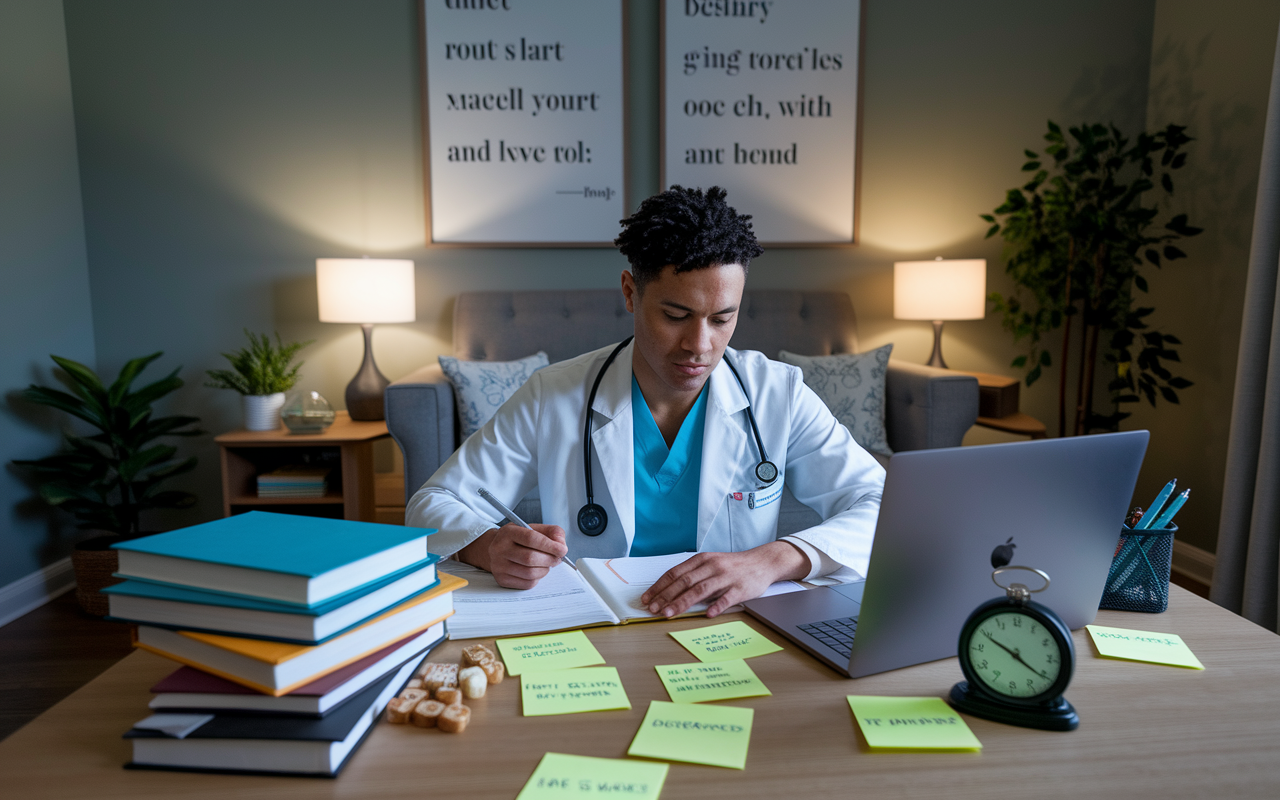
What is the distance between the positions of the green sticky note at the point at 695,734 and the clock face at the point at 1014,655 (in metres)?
0.21

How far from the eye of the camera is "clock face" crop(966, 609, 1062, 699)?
651 millimetres

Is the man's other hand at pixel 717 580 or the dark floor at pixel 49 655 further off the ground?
the man's other hand at pixel 717 580

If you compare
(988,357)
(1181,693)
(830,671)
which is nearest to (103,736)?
(830,671)

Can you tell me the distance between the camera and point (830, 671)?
75cm

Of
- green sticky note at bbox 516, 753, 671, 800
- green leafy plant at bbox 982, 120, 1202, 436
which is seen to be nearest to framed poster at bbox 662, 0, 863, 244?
green leafy plant at bbox 982, 120, 1202, 436

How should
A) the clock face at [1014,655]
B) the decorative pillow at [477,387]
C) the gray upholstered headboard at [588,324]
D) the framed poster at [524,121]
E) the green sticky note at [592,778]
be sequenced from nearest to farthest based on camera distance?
the green sticky note at [592,778], the clock face at [1014,655], the decorative pillow at [477,387], the gray upholstered headboard at [588,324], the framed poster at [524,121]

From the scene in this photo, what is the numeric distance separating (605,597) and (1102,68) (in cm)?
347

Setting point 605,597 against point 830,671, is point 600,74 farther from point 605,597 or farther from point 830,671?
point 830,671

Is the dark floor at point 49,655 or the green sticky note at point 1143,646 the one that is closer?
the green sticky note at point 1143,646

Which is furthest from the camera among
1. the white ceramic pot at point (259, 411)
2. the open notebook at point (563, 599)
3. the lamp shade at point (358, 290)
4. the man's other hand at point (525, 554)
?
the lamp shade at point (358, 290)

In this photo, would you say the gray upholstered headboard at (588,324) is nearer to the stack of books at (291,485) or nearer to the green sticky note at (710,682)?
the stack of books at (291,485)

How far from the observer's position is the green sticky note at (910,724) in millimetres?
617

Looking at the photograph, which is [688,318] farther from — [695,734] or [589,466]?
[695,734]

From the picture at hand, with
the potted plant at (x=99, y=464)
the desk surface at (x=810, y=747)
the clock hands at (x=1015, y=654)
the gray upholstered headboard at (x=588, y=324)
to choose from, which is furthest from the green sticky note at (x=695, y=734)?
the potted plant at (x=99, y=464)
